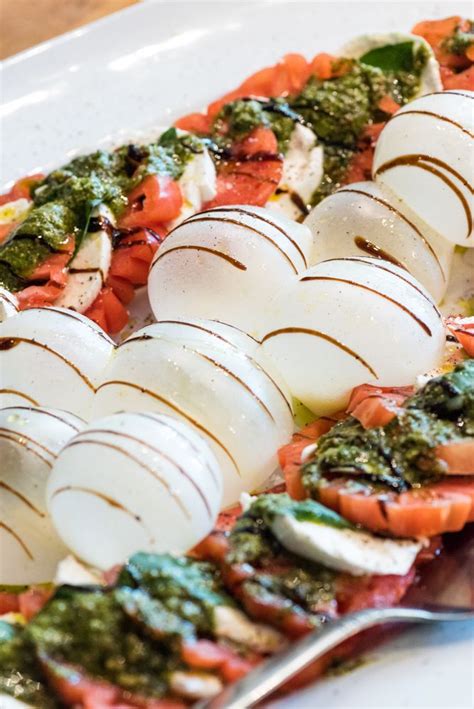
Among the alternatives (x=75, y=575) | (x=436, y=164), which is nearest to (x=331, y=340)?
(x=436, y=164)

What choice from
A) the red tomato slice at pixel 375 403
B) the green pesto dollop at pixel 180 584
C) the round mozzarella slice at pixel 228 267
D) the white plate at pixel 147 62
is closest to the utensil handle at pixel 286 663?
the green pesto dollop at pixel 180 584

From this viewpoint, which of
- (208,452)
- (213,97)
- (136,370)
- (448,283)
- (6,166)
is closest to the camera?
(208,452)

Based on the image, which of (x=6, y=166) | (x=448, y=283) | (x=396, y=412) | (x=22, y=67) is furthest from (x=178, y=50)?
(x=396, y=412)

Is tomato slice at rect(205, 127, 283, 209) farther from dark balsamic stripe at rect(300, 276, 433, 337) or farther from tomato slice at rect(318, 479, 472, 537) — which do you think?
tomato slice at rect(318, 479, 472, 537)

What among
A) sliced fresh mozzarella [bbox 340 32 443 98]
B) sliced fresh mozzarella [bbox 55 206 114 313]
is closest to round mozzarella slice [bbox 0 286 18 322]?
sliced fresh mozzarella [bbox 55 206 114 313]

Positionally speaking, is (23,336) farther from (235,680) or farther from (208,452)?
(235,680)

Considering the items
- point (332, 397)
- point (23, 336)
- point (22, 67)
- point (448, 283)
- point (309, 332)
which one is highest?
point (22, 67)
